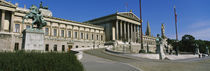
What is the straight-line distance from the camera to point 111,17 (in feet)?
234

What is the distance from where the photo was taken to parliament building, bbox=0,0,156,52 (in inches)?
1726

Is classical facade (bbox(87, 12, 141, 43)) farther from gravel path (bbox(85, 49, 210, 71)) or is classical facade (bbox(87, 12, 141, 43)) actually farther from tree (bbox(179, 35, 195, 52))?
gravel path (bbox(85, 49, 210, 71))

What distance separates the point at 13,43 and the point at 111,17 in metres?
41.4

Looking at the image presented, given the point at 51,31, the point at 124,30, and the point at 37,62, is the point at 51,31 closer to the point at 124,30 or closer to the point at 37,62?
the point at 124,30

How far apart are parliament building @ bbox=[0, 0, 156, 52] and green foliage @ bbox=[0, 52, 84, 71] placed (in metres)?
24.8

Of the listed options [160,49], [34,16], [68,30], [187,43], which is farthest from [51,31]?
[187,43]

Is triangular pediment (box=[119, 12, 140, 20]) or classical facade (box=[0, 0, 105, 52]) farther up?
triangular pediment (box=[119, 12, 140, 20])

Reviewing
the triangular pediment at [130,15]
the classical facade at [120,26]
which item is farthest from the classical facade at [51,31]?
the triangular pediment at [130,15]

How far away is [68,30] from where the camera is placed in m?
60.3

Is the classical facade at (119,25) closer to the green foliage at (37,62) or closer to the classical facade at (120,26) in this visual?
the classical facade at (120,26)

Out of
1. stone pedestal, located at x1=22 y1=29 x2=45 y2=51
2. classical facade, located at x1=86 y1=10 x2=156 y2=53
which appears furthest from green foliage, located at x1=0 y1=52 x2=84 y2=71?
classical facade, located at x1=86 y1=10 x2=156 y2=53

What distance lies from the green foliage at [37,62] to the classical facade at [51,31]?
32.5 meters

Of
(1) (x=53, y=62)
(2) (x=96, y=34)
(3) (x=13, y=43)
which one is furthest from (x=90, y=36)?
(1) (x=53, y=62)

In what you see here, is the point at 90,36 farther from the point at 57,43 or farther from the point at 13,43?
the point at 13,43
